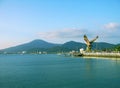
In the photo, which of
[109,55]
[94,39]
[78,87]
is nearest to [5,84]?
→ [78,87]

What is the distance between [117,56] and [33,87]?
5136 cm

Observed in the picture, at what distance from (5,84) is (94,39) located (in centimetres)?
8598

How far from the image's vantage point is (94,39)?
108m

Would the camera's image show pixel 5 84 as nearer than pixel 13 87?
No

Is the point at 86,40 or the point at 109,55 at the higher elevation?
the point at 86,40

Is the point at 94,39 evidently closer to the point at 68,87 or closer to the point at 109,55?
the point at 109,55

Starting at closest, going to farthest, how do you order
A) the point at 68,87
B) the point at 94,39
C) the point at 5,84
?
the point at 68,87 < the point at 5,84 < the point at 94,39

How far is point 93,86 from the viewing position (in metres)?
22.7

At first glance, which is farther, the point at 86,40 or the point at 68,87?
the point at 86,40

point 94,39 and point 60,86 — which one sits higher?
point 94,39

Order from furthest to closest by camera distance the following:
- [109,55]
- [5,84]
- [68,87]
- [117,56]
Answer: [109,55]
[117,56]
[5,84]
[68,87]

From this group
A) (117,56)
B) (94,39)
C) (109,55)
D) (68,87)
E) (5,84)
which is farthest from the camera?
(94,39)

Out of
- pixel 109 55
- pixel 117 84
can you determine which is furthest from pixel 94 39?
pixel 117 84

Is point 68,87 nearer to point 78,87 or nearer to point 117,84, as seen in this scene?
point 78,87
